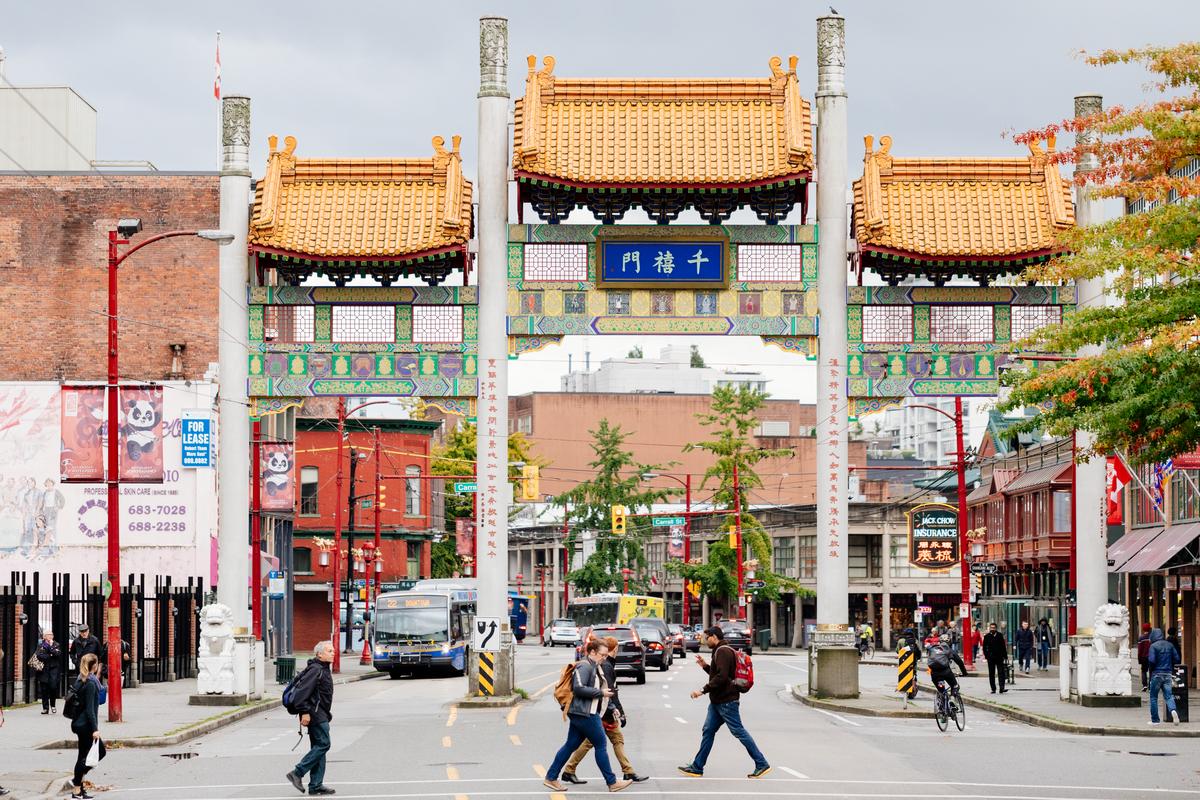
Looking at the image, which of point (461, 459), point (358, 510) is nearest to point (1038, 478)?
point (358, 510)

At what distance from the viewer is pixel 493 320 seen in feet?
116

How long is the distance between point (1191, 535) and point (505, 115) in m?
19.7

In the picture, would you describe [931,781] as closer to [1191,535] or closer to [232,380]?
[232,380]

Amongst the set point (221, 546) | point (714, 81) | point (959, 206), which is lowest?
point (221, 546)

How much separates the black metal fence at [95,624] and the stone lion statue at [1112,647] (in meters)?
20.3

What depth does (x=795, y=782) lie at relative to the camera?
2127cm

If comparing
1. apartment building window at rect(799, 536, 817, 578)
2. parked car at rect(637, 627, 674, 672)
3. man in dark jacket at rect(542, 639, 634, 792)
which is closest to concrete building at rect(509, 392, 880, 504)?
apartment building window at rect(799, 536, 817, 578)

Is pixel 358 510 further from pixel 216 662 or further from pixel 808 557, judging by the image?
pixel 216 662

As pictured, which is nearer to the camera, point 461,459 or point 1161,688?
point 1161,688

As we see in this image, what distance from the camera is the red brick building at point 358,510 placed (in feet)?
271

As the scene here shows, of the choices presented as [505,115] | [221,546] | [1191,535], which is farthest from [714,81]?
[1191,535]

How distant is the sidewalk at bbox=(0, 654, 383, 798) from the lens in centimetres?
2335

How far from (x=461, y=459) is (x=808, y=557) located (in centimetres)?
1999

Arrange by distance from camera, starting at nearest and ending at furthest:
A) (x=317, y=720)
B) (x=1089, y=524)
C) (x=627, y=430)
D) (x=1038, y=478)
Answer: (x=317, y=720) → (x=1089, y=524) → (x=1038, y=478) → (x=627, y=430)
